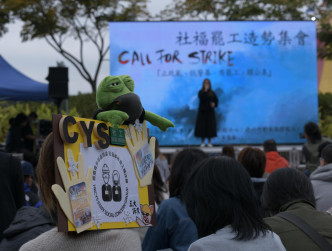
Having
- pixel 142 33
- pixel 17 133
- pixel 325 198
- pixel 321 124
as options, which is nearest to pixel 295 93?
pixel 321 124

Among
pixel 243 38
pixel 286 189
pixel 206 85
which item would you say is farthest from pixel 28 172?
pixel 243 38

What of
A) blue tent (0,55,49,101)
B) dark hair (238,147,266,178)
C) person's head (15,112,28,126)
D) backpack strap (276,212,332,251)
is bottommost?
backpack strap (276,212,332,251)

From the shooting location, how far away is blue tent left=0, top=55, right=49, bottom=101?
10008 mm

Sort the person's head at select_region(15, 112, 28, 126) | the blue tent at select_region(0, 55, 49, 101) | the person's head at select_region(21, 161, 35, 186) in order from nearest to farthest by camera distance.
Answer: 1. the person's head at select_region(21, 161, 35, 186)
2. the blue tent at select_region(0, 55, 49, 101)
3. the person's head at select_region(15, 112, 28, 126)

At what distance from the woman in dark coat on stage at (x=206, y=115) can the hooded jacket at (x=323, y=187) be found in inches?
355

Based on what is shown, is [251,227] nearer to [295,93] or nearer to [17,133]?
[17,133]

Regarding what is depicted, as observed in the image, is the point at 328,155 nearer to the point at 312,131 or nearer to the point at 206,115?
the point at 312,131

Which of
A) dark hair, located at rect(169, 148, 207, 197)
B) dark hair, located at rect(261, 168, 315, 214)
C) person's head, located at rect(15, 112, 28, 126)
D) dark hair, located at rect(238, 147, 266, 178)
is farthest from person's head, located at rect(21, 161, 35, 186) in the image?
person's head, located at rect(15, 112, 28, 126)

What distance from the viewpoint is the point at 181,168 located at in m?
2.94

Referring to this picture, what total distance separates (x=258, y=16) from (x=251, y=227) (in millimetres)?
18686

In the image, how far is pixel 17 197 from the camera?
3.57 m

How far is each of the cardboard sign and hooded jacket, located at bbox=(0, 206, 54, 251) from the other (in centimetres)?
72

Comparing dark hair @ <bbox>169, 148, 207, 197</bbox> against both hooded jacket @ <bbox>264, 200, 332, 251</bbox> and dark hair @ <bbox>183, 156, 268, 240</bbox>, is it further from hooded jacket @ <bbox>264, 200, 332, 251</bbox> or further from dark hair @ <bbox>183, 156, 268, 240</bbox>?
dark hair @ <bbox>183, 156, 268, 240</bbox>

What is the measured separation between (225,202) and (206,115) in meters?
11.0
